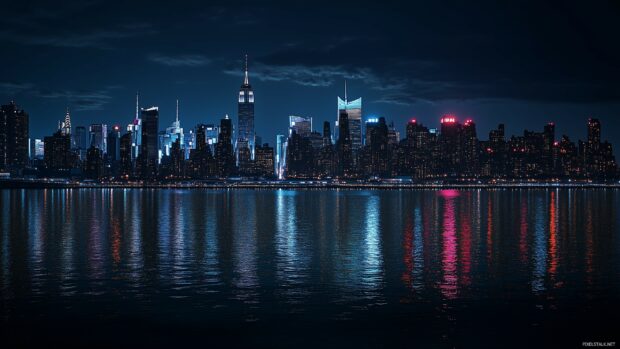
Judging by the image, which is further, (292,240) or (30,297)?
(292,240)

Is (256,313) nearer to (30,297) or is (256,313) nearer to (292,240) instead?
(30,297)

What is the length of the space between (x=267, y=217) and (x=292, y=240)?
103 feet

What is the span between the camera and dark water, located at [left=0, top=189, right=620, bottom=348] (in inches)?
1018

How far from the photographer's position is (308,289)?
34.6 m

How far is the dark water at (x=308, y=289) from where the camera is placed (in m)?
25.9

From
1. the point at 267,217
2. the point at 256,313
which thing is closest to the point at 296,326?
the point at 256,313

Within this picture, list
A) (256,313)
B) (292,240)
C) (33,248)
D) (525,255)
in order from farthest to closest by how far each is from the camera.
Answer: (292,240), (33,248), (525,255), (256,313)

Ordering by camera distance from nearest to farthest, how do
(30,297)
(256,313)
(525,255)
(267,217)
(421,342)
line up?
1. (421,342)
2. (256,313)
3. (30,297)
4. (525,255)
5. (267,217)

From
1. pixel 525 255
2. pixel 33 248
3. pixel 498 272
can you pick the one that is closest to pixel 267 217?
pixel 33 248

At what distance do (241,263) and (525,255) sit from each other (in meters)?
20.6

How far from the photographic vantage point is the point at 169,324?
27109 mm

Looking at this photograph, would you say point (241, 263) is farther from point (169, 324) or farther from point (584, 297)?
point (584, 297)

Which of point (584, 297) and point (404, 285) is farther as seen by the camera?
point (404, 285)

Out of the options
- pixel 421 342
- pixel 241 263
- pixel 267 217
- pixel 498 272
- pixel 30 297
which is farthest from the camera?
pixel 267 217
